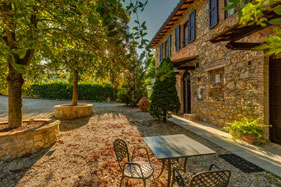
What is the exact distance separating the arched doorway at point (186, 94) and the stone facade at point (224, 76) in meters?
0.84

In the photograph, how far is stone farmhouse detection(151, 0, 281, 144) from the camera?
4.10 meters

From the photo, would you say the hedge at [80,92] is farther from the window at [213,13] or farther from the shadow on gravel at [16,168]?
the shadow on gravel at [16,168]

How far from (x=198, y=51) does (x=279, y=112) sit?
4151mm

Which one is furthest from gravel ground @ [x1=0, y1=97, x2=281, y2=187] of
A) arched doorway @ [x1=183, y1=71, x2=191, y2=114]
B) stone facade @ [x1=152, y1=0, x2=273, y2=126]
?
arched doorway @ [x1=183, y1=71, x2=191, y2=114]

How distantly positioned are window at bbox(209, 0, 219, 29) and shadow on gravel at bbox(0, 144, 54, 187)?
6959 millimetres

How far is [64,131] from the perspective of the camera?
5.62 m

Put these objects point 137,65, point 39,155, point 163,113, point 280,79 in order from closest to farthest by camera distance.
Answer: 1. point 137,65
2. point 39,155
3. point 280,79
4. point 163,113

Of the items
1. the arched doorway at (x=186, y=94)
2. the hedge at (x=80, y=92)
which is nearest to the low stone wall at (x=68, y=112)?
the arched doorway at (x=186, y=94)

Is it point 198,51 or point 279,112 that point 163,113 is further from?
point 279,112

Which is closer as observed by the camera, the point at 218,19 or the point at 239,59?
the point at 239,59

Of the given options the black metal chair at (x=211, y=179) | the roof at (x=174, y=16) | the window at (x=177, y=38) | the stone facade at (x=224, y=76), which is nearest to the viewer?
the black metal chair at (x=211, y=179)

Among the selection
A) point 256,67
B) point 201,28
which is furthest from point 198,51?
point 256,67

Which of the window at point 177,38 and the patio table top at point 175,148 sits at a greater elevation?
the window at point 177,38

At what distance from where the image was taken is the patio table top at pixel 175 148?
6.72 ft
